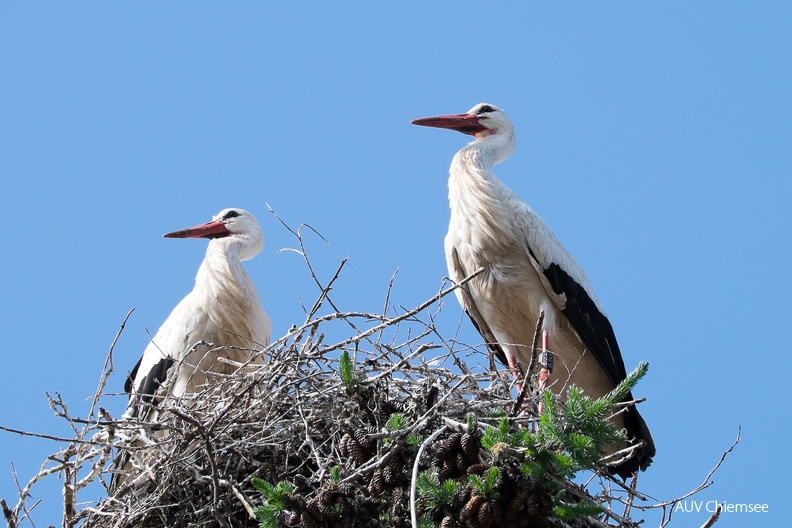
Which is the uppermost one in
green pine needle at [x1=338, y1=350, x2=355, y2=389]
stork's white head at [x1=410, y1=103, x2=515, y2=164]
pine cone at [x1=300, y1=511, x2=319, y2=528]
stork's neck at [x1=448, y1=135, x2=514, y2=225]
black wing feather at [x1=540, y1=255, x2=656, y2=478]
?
stork's white head at [x1=410, y1=103, x2=515, y2=164]

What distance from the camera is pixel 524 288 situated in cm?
526

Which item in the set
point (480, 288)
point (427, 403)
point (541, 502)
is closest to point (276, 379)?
point (427, 403)

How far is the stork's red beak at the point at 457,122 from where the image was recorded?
6.16 metres

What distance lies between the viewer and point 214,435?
12.2ft

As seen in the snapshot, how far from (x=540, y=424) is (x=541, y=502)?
20 cm

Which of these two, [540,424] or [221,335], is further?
[221,335]

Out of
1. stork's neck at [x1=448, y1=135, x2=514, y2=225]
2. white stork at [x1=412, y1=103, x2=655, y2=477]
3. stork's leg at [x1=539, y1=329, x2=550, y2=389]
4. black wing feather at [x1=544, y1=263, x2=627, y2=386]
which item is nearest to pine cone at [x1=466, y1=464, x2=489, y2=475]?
stork's leg at [x1=539, y1=329, x2=550, y2=389]

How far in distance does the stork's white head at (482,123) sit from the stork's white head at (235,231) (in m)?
1.02

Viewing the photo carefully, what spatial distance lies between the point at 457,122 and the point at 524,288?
1.25 m

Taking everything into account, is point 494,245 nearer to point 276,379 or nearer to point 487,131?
point 487,131

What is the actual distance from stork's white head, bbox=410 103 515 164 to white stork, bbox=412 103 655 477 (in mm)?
632

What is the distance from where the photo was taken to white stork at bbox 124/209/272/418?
5.33m

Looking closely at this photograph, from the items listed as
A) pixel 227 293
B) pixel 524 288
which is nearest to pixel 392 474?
pixel 524 288

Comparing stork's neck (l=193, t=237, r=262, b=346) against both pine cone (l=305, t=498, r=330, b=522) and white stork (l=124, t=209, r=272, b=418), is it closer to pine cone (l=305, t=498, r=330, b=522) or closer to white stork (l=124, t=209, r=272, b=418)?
white stork (l=124, t=209, r=272, b=418)
